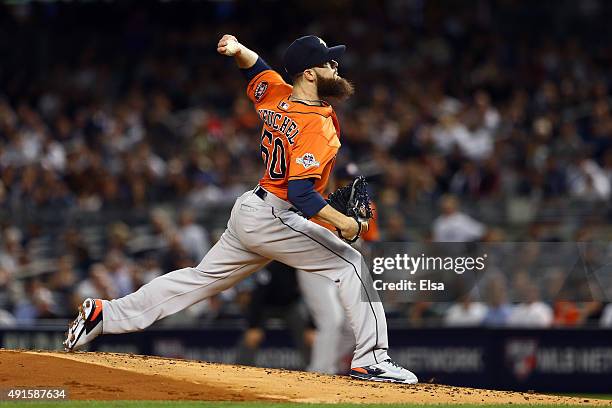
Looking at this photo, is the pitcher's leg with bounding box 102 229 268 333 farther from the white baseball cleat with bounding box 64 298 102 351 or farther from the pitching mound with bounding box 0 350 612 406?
the pitching mound with bounding box 0 350 612 406

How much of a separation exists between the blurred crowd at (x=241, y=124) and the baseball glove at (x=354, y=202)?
495 cm

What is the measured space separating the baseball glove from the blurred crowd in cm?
495

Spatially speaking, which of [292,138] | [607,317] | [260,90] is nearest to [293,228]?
[292,138]

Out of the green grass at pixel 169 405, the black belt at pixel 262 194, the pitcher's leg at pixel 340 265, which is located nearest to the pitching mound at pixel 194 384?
the green grass at pixel 169 405

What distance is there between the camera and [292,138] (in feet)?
22.0

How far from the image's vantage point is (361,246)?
8.95m

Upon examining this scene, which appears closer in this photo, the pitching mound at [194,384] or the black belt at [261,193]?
the pitching mound at [194,384]

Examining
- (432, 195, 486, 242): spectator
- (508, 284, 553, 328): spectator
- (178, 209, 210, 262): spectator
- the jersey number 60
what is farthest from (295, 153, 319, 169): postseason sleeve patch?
(178, 209, 210, 262): spectator

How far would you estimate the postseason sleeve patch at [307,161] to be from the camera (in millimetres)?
6633

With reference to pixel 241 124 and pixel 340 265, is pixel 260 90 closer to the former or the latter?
pixel 340 265

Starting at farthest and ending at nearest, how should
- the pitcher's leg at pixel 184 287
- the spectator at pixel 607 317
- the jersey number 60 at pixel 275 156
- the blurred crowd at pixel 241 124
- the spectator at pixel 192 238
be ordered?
the blurred crowd at pixel 241 124
the spectator at pixel 192 238
the spectator at pixel 607 317
the pitcher's leg at pixel 184 287
the jersey number 60 at pixel 275 156

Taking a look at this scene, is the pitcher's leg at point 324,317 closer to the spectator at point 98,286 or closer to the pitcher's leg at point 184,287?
the pitcher's leg at point 184,287

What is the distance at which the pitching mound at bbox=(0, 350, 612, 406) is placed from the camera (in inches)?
262

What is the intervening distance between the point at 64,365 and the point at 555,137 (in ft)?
32.1
